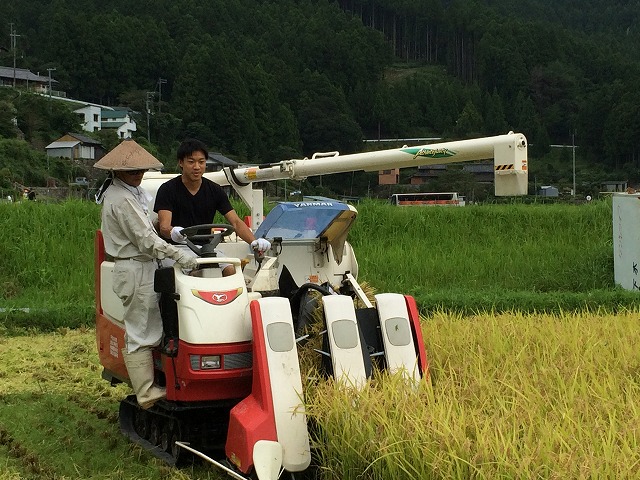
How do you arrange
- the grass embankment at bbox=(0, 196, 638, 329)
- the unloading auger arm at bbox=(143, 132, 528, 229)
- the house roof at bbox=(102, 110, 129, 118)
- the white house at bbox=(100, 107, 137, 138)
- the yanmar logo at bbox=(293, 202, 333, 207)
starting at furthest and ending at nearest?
the house roof at bbox=(102, 110, 129, 118)
the white house at bbox=(100, 107, 137, 138)
the grass embankment at bbox=(0, 196, 638, 329)
the yanmar logo at bbox=(293, 202, 333, 207)
the unloading auger arm at bbox=(143, 132, 528, 229)

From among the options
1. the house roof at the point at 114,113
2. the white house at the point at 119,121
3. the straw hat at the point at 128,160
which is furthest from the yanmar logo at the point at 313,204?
the house roof at the point at 114,113

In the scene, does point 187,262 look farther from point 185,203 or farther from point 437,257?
point 437,257

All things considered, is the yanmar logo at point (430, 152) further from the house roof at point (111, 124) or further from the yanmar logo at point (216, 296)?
the house roof at point (111, 124)

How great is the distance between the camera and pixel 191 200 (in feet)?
21.5

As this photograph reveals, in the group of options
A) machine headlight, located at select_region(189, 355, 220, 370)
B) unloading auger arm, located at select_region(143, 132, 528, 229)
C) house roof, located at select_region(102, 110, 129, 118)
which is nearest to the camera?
machine headlight, located at select_region(189, 355, 220, 370)

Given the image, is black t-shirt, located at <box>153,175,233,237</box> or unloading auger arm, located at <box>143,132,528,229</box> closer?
black t-shirt, located at <box>153,175,233,237</box>

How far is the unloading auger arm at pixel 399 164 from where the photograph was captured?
6.77 meters

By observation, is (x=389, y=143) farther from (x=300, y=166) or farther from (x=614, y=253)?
(x=300, y=166)

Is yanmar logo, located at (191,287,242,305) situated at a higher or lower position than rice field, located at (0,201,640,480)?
higher

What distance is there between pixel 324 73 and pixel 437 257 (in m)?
67.6

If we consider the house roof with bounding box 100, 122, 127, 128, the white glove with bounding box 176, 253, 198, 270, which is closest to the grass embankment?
the white glove with bounding box 176, 253, 198, 270

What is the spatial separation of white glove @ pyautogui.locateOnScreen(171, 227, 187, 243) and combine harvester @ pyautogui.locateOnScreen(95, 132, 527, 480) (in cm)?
5

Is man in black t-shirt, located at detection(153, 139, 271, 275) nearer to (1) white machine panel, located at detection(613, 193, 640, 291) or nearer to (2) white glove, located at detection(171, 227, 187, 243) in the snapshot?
(2) white glove, located at detection(171, 227, 187, 243)

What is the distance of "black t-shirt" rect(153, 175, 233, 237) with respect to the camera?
256 inches
